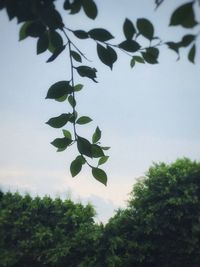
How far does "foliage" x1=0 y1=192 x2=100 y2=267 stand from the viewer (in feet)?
41.1

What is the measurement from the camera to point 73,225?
13.8 m

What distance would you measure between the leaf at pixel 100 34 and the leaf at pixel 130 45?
0.19 ft

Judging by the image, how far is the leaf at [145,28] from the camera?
1257 millimetres

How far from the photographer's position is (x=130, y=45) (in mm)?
1397

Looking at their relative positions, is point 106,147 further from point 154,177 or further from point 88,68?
point 154,177

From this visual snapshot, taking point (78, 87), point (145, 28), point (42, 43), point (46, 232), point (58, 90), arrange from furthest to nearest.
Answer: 1. point (46, 232)
2. point (78, 87)
3. point (58, 90)
4. point (42, 43)
5. point (145, 28)

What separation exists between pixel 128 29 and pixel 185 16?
1.30 feet

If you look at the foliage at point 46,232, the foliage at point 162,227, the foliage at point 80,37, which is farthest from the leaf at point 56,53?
the foliage at point 46,232

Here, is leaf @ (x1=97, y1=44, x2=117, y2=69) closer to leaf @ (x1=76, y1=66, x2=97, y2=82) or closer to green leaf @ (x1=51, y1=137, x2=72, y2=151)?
leaf @ (x1=76, y1=66, x2=97, y2=82)

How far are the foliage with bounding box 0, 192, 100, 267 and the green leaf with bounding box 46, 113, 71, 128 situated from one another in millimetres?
11172

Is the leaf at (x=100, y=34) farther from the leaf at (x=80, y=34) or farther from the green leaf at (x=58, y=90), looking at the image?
the green leaf at (x=58, y=90)

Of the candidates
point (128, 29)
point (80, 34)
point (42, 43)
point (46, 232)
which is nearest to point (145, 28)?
point (128, 29)

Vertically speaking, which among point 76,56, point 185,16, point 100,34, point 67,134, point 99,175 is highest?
point 76,56

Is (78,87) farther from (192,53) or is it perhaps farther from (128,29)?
(192,53)
